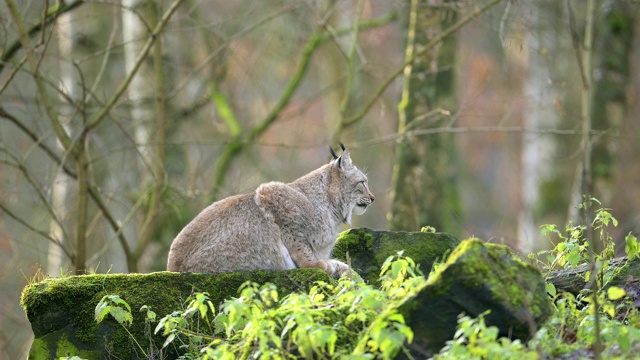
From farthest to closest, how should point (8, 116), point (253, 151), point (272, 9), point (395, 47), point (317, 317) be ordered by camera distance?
point (395, 47), point (253, 151), point (272, 9), point (8, 116), point (317, 317)

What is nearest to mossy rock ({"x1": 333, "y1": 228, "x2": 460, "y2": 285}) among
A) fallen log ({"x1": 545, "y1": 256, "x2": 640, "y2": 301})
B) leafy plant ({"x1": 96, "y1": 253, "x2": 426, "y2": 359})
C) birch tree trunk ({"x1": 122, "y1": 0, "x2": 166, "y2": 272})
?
fallen log ({"x1": 545, "y1": 256, "x2": 640, "y2": 301})

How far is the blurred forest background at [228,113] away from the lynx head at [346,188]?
127cm

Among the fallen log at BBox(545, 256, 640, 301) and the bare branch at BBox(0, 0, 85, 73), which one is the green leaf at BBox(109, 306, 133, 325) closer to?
the fallen log at BBox(545, 256, 640, 301)

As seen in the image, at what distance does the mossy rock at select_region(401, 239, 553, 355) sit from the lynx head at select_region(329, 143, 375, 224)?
2513 mm

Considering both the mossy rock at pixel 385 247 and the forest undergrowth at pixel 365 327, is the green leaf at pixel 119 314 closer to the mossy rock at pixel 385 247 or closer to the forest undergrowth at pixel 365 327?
the forest undergrowth at pixel 365 327

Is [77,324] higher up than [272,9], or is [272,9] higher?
[272,9]

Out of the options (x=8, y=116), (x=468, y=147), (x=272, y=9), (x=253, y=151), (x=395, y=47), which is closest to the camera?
(x=8, y=116)

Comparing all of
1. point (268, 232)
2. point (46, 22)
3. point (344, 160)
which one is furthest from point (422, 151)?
point (268, 232)

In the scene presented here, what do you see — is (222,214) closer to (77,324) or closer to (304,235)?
(304,235)

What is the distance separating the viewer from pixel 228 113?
14766 millimetres

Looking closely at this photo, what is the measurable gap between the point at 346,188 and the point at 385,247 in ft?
2.08

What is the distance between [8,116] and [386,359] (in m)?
5.58

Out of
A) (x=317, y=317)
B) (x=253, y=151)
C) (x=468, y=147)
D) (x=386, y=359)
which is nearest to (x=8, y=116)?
(x=317, y=317)

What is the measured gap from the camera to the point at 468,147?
3144 cm
